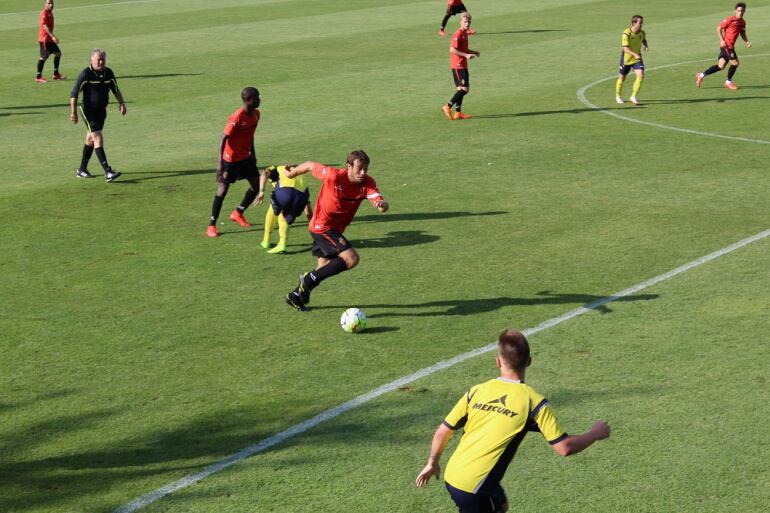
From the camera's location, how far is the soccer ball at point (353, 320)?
12.1 meters

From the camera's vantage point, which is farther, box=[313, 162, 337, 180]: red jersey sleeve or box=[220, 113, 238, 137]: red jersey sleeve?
box=[220, 113, 238, 137]: red jersey sleeve

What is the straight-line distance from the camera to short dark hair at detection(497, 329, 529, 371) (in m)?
6.64

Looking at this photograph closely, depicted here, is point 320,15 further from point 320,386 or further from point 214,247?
point 320,386

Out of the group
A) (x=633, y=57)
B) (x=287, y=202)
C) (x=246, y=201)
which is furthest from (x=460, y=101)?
(x=287, y=202)

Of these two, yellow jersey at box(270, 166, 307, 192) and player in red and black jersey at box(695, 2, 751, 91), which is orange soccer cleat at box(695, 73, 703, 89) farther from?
yellow jersey at box(270, 166, 307, 192)

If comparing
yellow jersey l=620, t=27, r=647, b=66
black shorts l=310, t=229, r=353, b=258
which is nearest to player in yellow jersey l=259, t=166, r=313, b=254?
black shorts l=310, t=229, r=353, b=258

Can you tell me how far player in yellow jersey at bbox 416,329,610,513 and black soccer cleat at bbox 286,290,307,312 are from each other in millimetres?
6246

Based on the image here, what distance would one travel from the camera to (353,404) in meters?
10.3

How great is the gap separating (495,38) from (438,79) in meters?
8.59

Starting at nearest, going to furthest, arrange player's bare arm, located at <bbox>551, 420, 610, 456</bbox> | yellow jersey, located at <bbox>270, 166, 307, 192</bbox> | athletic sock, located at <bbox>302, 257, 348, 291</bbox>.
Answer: player's bare arm, located at <bbox>551, 420, 610, 456</bbox> → athletic sock, located at <bbox>302, 257, 348, 291</bbox> → yellow jersey, located at <bbox>270, 166, 307, 192</bbox>

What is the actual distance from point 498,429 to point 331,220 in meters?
6.34

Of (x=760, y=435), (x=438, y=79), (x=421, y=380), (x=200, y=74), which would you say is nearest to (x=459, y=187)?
(x=421, y=380)

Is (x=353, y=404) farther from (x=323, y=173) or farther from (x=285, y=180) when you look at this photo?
(x=285, y=180)

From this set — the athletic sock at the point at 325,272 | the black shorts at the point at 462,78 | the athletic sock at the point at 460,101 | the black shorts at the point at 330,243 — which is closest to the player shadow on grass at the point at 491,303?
the athletic sock at the point at 325,272
